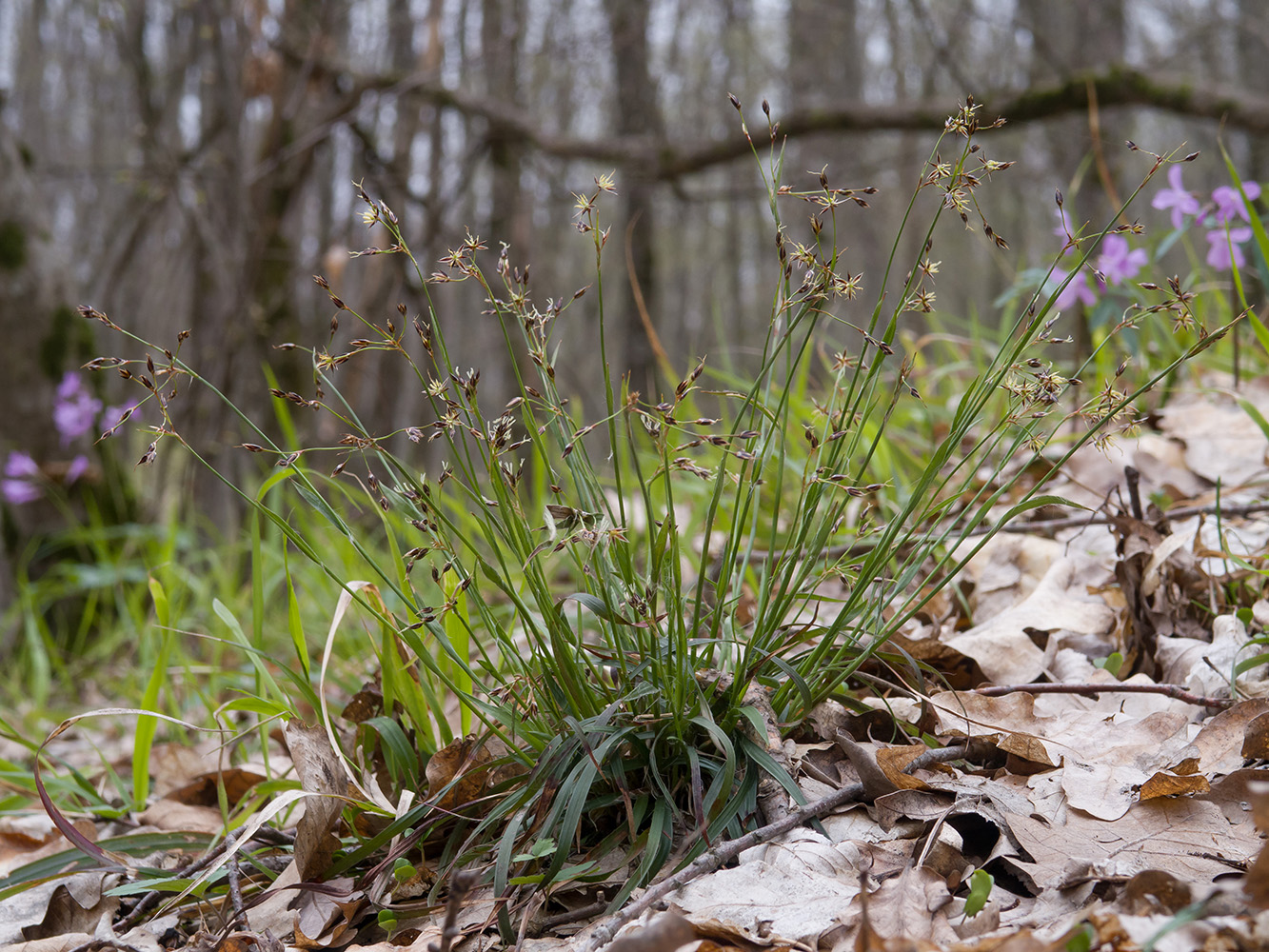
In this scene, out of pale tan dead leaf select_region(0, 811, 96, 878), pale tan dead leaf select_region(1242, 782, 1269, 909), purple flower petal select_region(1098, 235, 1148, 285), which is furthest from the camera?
purple flower petal select_region(1098, 235, 1148, 285)

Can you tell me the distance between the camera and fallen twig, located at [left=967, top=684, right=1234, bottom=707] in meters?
1.15

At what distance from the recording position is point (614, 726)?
3.41 ft

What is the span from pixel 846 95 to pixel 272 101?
785cm

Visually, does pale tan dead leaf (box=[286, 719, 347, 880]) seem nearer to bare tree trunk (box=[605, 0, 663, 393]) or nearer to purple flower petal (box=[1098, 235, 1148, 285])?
purple flower petal (box=[1098, 235, 1148, 285])

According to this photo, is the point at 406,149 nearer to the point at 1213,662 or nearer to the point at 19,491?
the point at 19,491

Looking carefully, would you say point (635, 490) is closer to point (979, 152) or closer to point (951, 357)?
point (951, 357)

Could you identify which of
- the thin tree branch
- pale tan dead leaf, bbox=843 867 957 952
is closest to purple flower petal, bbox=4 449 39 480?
the thin tree branch

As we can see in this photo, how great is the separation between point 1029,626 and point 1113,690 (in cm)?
28

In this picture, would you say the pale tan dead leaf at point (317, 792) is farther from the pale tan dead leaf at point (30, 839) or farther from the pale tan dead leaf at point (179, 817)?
the pale tan dead leaf at point (30, 839)

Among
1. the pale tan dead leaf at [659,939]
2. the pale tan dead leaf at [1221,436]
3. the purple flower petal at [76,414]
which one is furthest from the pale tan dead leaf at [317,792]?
the purple flower petal at [76,414]

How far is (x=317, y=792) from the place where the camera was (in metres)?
1.09

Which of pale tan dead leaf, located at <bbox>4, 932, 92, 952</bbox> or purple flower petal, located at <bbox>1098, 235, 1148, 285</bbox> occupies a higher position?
purple flower petal, located at <bbox>1098, 235, 1148, 285</bbox>

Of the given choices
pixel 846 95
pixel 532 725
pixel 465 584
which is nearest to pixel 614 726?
pixel 532 725

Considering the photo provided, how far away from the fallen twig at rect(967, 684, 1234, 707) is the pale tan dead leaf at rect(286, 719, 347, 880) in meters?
0.84
